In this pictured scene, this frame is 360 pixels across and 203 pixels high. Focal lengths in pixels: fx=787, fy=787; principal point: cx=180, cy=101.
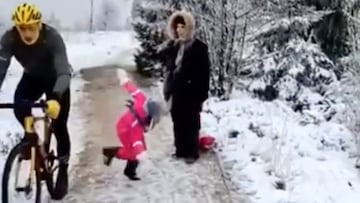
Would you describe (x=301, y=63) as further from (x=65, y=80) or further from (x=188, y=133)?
(x=65, y=80)

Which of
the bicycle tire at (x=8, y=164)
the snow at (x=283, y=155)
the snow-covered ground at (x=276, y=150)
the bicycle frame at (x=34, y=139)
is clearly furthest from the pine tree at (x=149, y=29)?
the bicycle tire at (x=8, y=164)

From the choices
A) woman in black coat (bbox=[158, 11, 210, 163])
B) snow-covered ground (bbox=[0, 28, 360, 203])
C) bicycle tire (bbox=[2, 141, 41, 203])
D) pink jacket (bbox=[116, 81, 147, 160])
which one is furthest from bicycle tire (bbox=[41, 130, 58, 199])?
woman in black coat (bbox=[158, 11, 210, 163])

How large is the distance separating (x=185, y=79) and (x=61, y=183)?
215cm

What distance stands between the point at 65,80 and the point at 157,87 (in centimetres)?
1168

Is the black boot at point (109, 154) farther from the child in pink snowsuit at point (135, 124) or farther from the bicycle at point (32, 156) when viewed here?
the bicycle at point (32, 156)

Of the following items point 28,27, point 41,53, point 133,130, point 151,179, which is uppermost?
point 28,27

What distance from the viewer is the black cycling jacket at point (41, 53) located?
6.79 m

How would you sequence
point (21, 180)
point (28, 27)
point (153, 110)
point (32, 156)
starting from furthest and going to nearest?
1. point (153, 110)
2. point (21, 180)
3. point (28, 27)
4. point (32, 156)

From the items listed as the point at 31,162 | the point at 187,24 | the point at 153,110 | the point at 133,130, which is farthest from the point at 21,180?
the point at 187,24

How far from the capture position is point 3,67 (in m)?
6.75

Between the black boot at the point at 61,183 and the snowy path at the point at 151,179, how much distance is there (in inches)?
3.3

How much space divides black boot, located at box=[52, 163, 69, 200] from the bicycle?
461 mm

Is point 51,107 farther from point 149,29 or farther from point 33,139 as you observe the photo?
point 149,29

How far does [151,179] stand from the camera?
28.3 feet
